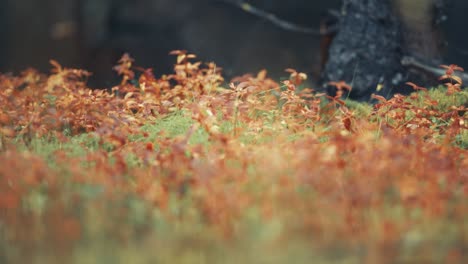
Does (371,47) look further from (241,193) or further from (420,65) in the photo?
(241,193)

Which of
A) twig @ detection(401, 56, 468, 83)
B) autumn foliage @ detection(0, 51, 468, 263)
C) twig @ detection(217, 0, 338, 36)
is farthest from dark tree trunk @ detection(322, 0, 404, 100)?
autumn foliage @ detection(0, 51, 468, 263)

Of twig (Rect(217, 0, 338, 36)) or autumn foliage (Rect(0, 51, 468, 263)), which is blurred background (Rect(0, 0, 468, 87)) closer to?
twig (Rect(217, 0, 338, 36))

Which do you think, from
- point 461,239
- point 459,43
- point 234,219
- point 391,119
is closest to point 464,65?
point 459,43

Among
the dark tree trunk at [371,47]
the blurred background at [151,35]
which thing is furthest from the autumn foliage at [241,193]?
the blurred background at [151,35]

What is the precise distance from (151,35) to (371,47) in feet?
9.53

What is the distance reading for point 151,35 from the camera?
6.91 meters

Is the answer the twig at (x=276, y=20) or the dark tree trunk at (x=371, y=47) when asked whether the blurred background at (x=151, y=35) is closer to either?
the twig at (x=276, y=20)

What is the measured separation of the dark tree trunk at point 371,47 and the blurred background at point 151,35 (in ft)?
2.36

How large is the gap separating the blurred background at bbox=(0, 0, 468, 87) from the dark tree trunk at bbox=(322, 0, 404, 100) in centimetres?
72

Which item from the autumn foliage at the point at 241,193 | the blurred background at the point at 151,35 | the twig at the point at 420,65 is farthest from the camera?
the blurred background at the point at 151,35

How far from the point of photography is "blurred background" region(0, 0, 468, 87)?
269 inches

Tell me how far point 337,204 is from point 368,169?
49 cm

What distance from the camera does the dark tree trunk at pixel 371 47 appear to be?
6.00 meters

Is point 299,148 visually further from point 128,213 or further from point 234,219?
point 128,213
